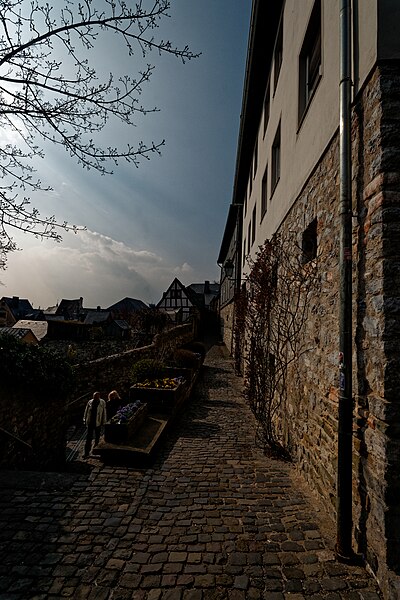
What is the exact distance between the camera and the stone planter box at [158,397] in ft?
25.1

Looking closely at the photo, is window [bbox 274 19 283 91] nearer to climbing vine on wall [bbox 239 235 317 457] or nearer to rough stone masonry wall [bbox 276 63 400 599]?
climbing vine on wall [bbox 239 235 317 457]

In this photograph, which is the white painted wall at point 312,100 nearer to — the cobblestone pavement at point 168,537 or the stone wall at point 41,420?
the cobblestone pavement at point 168,537

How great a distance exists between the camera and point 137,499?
3941mm

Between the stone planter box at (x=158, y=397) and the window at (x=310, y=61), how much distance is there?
614 centimetres

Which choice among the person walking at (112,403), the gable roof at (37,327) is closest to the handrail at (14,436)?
the person walking at (112,403)

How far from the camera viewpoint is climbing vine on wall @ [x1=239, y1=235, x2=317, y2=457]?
17.4ft

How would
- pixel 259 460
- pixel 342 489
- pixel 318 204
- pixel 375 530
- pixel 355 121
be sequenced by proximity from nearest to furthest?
1. pixel 375 530
2. pixel 342 489
3. pixel 355 121
4. pixel 318 204
5. pixel 259 460

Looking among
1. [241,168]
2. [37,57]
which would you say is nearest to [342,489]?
[37,57]

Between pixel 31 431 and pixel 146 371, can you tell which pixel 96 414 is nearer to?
pixel 31 431

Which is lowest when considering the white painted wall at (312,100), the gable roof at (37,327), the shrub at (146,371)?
the shrub at (146,371)

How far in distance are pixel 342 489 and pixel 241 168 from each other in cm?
1454

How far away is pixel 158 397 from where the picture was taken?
775 centimetres

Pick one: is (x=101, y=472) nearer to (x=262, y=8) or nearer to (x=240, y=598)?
(x=240, y=598)

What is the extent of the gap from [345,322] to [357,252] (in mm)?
662
